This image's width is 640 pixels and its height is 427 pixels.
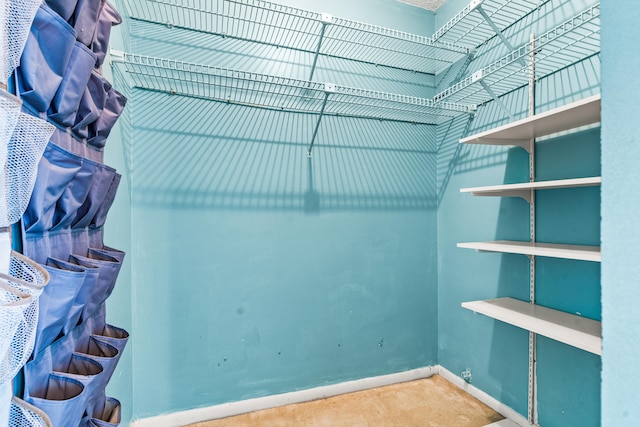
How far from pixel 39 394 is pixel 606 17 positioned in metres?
1.18

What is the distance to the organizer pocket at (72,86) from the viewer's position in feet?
2.13

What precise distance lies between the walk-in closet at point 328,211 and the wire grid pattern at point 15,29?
0.68 ft

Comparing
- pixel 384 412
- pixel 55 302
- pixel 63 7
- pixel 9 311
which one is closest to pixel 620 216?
pixel 9 311

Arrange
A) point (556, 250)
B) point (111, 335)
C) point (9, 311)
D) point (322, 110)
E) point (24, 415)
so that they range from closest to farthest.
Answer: point (9, 311) → point (24, 415) → point (111, 335) → point (556, 250) → point (322, 110)

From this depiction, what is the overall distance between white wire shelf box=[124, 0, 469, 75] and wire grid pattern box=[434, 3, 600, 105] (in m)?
0.32

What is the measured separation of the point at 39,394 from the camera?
618mm

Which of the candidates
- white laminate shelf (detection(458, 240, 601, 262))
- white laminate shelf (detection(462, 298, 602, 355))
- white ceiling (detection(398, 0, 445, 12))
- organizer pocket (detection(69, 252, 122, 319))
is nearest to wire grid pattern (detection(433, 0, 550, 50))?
white ceiling (detection(398, 0, 445, 12))

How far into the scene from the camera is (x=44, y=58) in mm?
571

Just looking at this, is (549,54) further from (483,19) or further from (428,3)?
(428,3)

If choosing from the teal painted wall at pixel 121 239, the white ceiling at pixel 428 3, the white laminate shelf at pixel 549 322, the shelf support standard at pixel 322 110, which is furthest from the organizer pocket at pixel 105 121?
the white ceiling at pixel 428 3

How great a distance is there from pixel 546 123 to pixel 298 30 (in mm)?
1308

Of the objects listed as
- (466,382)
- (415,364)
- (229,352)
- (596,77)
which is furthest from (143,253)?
(596,77)

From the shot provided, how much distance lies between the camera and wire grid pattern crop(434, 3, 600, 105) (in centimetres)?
119

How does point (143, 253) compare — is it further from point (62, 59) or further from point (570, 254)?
point (570, 254)
